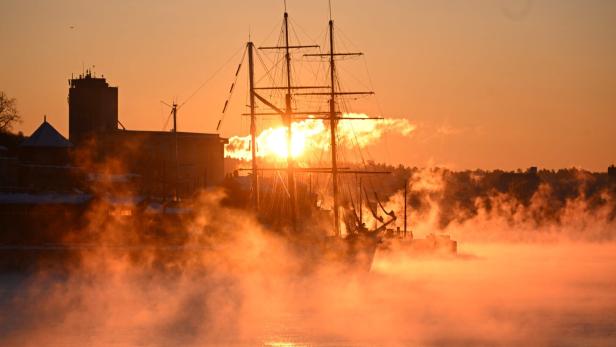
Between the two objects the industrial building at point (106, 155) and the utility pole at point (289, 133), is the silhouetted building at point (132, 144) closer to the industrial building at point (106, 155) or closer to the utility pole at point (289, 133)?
the industrial building at point (106, 155)

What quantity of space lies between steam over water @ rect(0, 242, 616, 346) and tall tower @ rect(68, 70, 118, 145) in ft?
117

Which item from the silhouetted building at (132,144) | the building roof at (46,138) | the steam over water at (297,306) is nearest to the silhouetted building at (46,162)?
the building roof at (46,138)

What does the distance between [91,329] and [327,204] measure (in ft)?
259

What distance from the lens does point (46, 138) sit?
111938mm

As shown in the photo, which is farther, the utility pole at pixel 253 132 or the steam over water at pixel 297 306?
the utility pole at pixel 253 132

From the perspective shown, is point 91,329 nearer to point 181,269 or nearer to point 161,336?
point 161,336

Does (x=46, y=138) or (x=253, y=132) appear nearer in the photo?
(x=253, y=132)

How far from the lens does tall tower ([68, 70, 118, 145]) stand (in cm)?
13488

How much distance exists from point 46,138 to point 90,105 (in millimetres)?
23954

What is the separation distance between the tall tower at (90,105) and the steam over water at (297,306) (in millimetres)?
35526

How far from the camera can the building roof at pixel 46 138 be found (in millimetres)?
111125

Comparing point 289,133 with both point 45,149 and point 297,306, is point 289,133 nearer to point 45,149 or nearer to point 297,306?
point 45,149

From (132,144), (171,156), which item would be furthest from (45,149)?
(171,156)

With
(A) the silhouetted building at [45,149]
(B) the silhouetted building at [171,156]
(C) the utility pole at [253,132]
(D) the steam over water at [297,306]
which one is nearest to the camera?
(D) the steam over water at [297,306]
